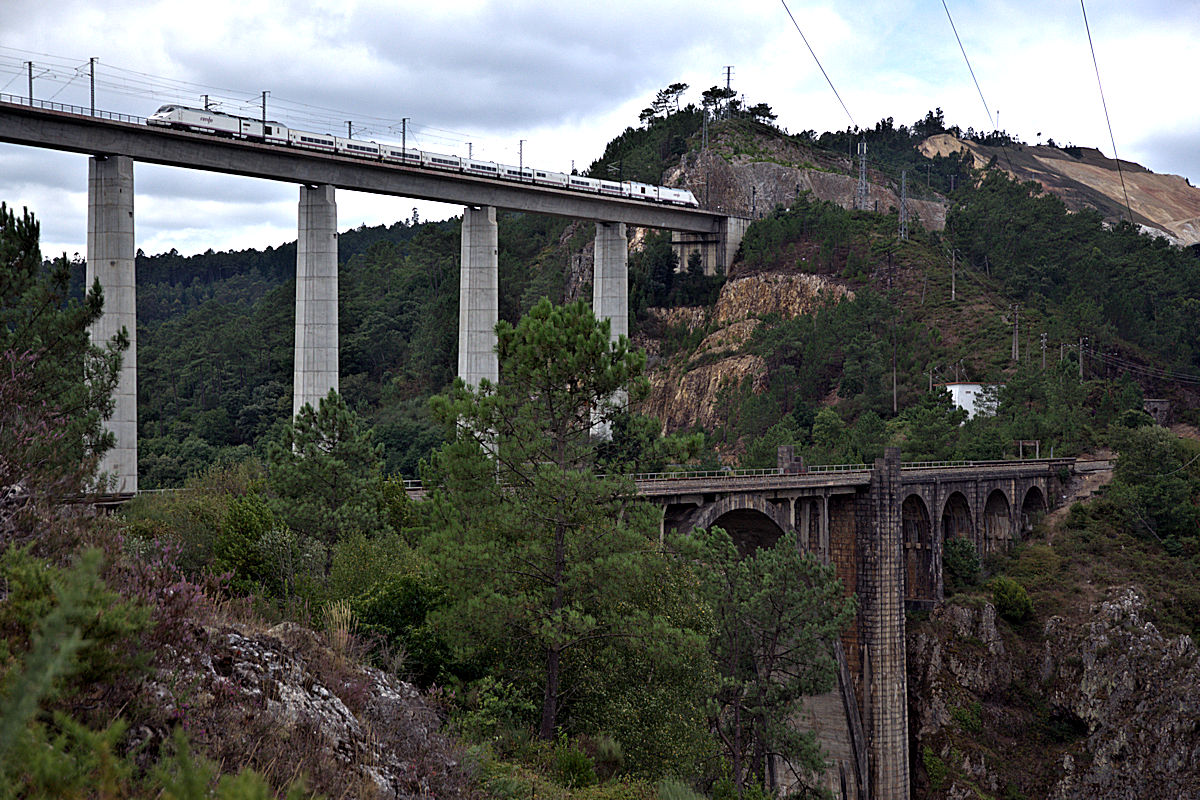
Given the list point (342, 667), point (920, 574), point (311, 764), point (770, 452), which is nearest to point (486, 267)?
point (770, 452)

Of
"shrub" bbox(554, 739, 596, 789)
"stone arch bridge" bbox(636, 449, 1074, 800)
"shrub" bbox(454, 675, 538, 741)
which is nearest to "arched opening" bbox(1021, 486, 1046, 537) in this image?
"stone arch bridge" bbox(636, 449, 1074, 800)

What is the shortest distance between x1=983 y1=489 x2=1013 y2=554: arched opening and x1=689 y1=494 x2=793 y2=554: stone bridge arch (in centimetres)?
2667

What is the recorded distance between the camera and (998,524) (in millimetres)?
69062

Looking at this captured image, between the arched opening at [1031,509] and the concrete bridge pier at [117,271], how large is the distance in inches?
2345

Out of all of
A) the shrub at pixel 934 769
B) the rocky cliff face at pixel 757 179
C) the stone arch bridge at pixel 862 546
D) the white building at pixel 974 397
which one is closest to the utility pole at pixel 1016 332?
the white building at pixel 974 397

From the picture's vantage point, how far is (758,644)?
3981 centimetres

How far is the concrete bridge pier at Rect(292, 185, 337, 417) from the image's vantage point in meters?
47.8

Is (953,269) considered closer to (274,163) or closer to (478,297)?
(478,297)

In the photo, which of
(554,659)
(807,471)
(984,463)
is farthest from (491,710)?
(984,463)

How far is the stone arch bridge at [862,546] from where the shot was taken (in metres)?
44.8

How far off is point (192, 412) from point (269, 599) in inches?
2855

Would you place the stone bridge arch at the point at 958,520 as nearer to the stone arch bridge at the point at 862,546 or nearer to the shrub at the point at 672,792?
the stone arch bridge at the point at 862,546

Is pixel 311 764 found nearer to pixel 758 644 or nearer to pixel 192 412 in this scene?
pixel 758 644

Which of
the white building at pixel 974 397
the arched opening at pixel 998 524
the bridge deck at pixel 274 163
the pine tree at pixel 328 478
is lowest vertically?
the arched opening at pixel 998 524
